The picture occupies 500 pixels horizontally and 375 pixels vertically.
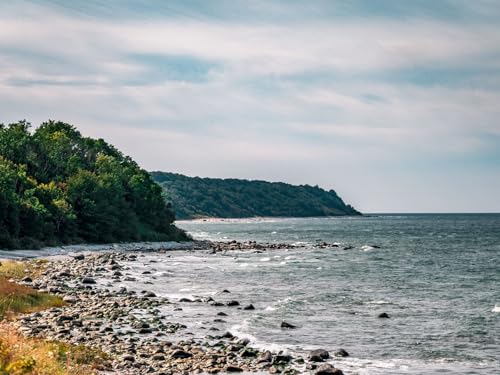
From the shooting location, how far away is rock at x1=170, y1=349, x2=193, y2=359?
83.3 ft

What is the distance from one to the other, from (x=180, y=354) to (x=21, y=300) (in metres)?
14.1

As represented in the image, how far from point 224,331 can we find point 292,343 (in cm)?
460

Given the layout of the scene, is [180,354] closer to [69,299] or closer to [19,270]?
[69,299]

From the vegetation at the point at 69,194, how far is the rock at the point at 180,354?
2278 inches

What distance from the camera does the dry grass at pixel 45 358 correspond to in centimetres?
1447

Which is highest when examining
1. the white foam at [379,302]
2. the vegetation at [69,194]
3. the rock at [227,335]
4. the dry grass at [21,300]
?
the vegetation at [69,194]

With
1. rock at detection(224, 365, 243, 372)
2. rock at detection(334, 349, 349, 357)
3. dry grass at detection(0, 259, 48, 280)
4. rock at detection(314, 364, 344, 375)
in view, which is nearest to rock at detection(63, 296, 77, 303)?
dry grass at detection(0, 259, 48, 280)

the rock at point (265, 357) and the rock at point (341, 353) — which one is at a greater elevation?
the rock at point (265, 357)

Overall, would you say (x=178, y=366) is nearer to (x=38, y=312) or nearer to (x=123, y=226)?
(x=38, y=312)

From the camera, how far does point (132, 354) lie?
25.2 meters

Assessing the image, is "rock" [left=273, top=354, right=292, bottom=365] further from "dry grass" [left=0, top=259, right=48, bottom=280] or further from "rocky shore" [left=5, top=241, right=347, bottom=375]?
"dry grass" [left=0, top=259, right=48, bottom=280]

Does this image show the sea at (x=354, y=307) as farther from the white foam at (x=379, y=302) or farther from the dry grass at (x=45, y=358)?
the dry grass at (x=45, y=358)

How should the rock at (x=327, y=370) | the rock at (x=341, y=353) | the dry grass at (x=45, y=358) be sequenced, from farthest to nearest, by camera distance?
the rock at (x=341, y=353) < the rock at (x=327, y=370) < the dry grass at (x=45, y=358)

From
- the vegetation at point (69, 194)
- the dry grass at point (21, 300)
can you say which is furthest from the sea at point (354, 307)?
the vegetation at point (69, 194)
